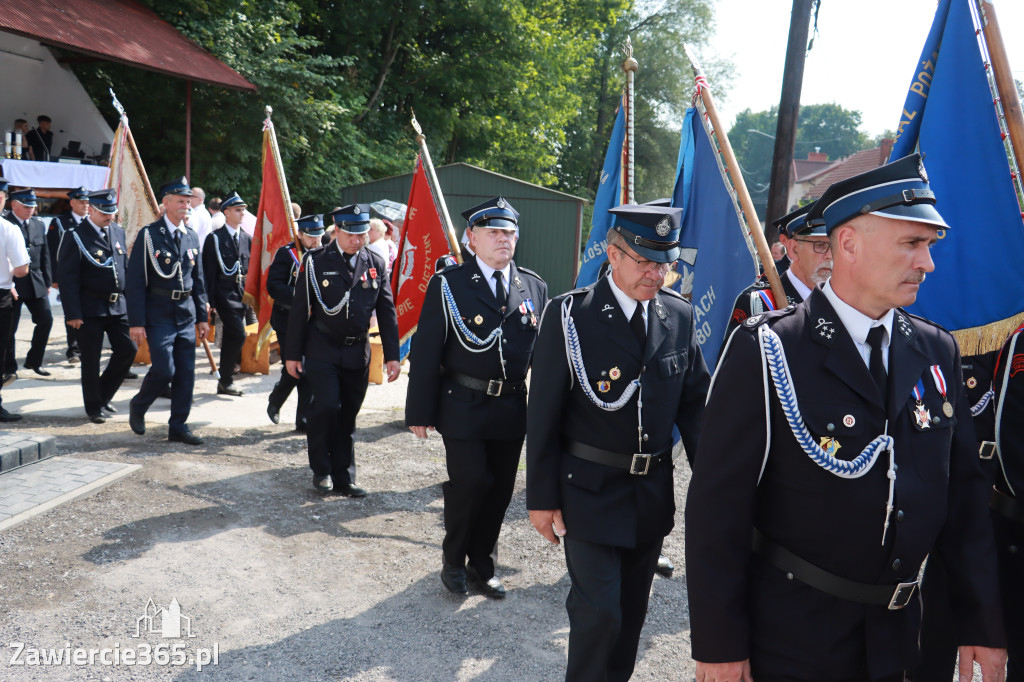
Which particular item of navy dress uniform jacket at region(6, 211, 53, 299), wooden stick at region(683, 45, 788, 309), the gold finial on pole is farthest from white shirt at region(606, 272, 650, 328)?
navy dress uniform jacket at region(6, 211, 53, 299)

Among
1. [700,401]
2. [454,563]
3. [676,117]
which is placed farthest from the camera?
[676,117]

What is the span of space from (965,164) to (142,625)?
443 cm

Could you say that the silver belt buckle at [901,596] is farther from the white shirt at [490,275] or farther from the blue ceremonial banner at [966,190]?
the white shirt at [490,275]

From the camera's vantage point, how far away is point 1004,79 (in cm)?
357

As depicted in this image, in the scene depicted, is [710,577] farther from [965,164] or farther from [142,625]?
[142,625]

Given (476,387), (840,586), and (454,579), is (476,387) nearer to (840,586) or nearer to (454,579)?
(454,579)

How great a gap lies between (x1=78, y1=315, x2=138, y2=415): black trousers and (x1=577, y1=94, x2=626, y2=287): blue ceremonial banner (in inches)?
187

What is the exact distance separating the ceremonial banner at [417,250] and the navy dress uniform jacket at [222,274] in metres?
2.76

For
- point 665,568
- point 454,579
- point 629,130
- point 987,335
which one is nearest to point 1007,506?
point 987,335

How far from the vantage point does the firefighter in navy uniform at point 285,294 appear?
8.19 m

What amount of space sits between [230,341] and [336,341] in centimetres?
395

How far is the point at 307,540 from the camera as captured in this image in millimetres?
5480

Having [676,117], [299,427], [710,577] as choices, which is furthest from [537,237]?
[676,117]

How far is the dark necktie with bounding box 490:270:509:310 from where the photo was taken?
16.4 ft
